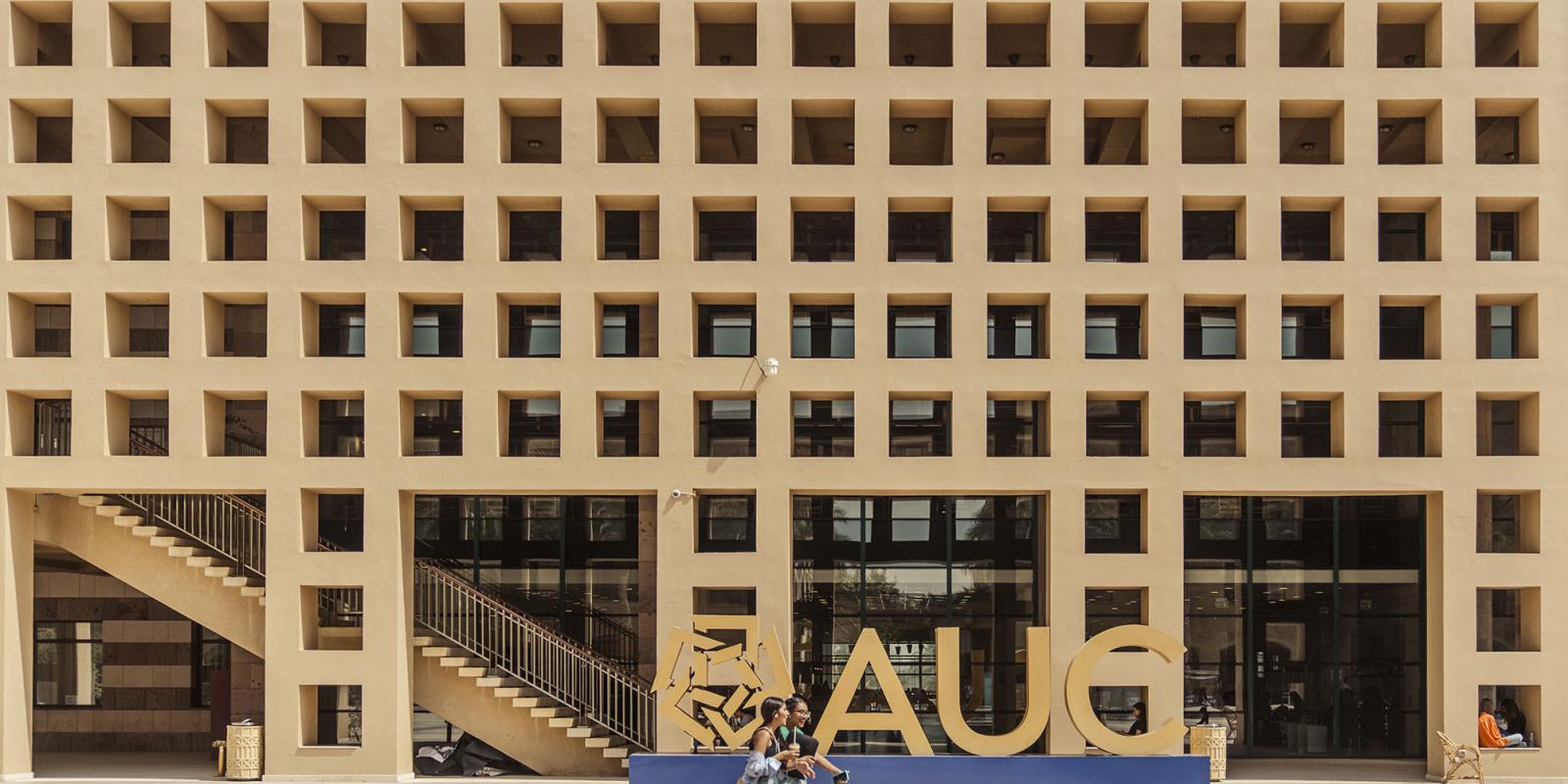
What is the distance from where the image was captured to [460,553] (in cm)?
2958

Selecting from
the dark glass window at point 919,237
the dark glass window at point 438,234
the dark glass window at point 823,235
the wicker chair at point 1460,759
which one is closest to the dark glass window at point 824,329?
the dark glass window at point 823,235

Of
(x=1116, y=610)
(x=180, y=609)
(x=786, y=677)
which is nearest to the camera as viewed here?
(x=786, y=677)

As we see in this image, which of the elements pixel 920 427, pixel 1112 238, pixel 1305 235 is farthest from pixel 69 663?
pixel 1305 235

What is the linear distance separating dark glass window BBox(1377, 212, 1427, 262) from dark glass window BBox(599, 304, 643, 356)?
16.4 metres

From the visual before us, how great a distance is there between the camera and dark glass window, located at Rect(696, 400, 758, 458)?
28219 mm

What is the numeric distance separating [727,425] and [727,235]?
4326mm

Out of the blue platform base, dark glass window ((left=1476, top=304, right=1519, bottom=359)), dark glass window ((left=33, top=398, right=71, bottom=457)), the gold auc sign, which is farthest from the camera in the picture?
dark glass window ((left=1476, top=304, right=1519, bottom=359))

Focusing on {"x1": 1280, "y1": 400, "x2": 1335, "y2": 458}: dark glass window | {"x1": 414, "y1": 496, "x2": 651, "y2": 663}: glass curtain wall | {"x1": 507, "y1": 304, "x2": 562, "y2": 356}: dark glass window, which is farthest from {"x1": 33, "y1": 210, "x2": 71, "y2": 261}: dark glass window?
{"x1": 1280, "y1": 400, "x2": 1335, "y2": 458}: dark glass window

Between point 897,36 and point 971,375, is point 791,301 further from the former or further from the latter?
point 897,36

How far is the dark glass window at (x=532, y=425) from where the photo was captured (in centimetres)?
2864

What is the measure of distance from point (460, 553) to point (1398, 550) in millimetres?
21168

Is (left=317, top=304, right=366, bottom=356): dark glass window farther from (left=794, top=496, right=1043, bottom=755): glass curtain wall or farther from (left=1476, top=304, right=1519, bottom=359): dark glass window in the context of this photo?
(left=1476, top=304, right=1519, bottom=359): dark glass window

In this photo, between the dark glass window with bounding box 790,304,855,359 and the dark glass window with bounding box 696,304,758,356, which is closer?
the dark glass window with bounding box 790,304,855,359

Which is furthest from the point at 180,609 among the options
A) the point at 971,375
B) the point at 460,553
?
the point at 971,375
